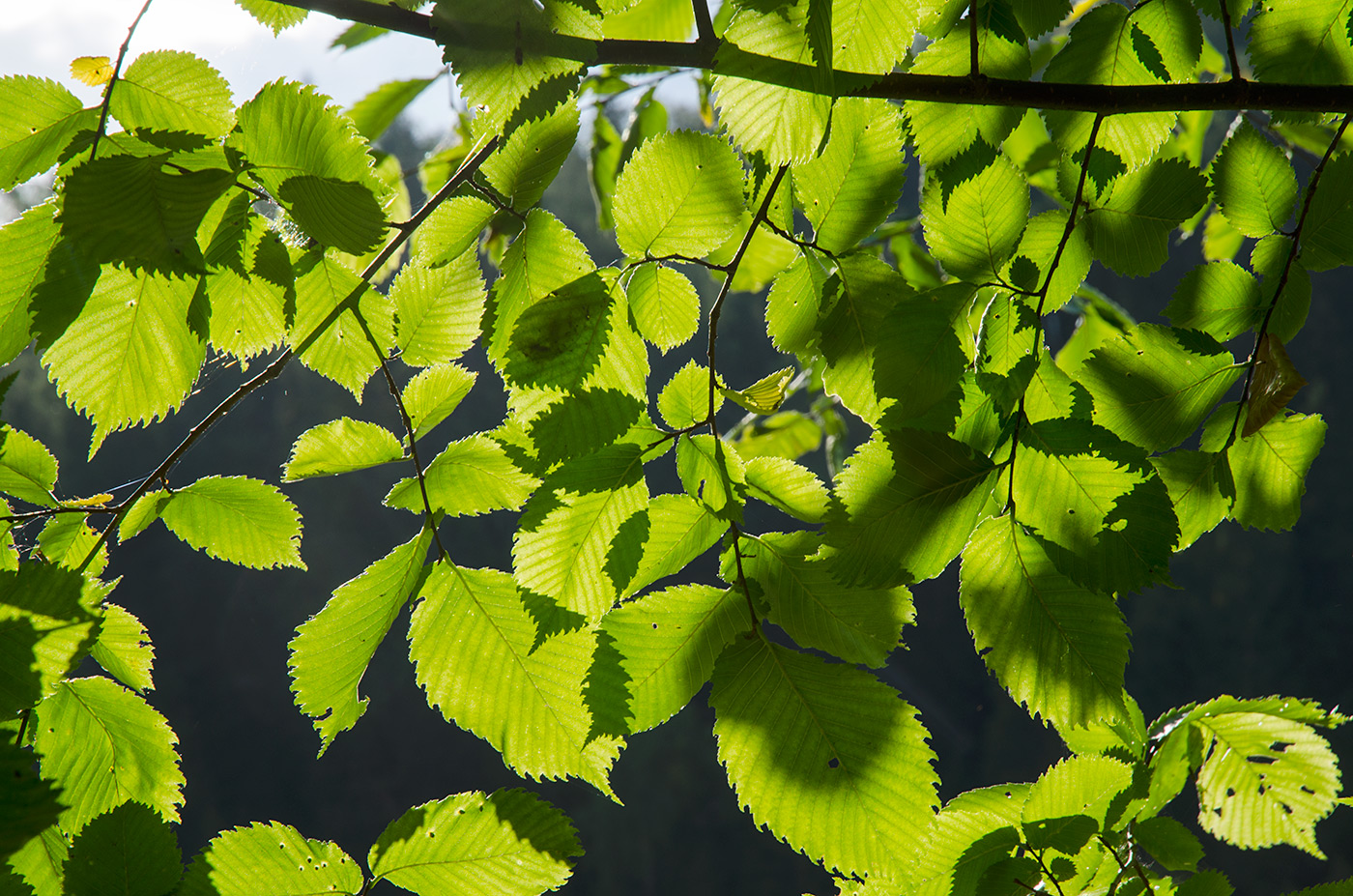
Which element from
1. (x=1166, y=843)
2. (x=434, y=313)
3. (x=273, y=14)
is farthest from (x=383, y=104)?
(x=1166, y=843)

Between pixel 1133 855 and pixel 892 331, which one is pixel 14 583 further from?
pixel 1133 855

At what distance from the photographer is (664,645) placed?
484mm

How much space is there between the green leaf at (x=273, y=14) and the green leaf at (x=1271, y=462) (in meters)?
0.77

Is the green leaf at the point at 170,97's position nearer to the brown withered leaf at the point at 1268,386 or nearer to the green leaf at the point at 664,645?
the green leaf at the point at 664,645

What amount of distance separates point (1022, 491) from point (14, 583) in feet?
1.89

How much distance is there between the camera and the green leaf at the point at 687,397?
1.81 ft

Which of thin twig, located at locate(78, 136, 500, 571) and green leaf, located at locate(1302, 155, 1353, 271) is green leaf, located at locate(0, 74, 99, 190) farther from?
green leaf, located at locate(1302, 155, 1353, 271)

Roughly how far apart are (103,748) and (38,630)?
0.14 meters

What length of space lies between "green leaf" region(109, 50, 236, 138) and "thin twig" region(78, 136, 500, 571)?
12 centimetres

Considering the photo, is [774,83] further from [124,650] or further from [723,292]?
[124,650]

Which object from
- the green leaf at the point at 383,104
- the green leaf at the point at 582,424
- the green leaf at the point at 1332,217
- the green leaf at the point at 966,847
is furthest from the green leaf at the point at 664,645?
the green leaf at the point at 383,104

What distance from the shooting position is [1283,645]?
11.5m

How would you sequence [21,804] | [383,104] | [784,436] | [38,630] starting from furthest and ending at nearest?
1. [784,436]
2. [383,104]
3. [38,630]
4. [21,804]

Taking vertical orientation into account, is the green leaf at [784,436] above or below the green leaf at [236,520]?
below
